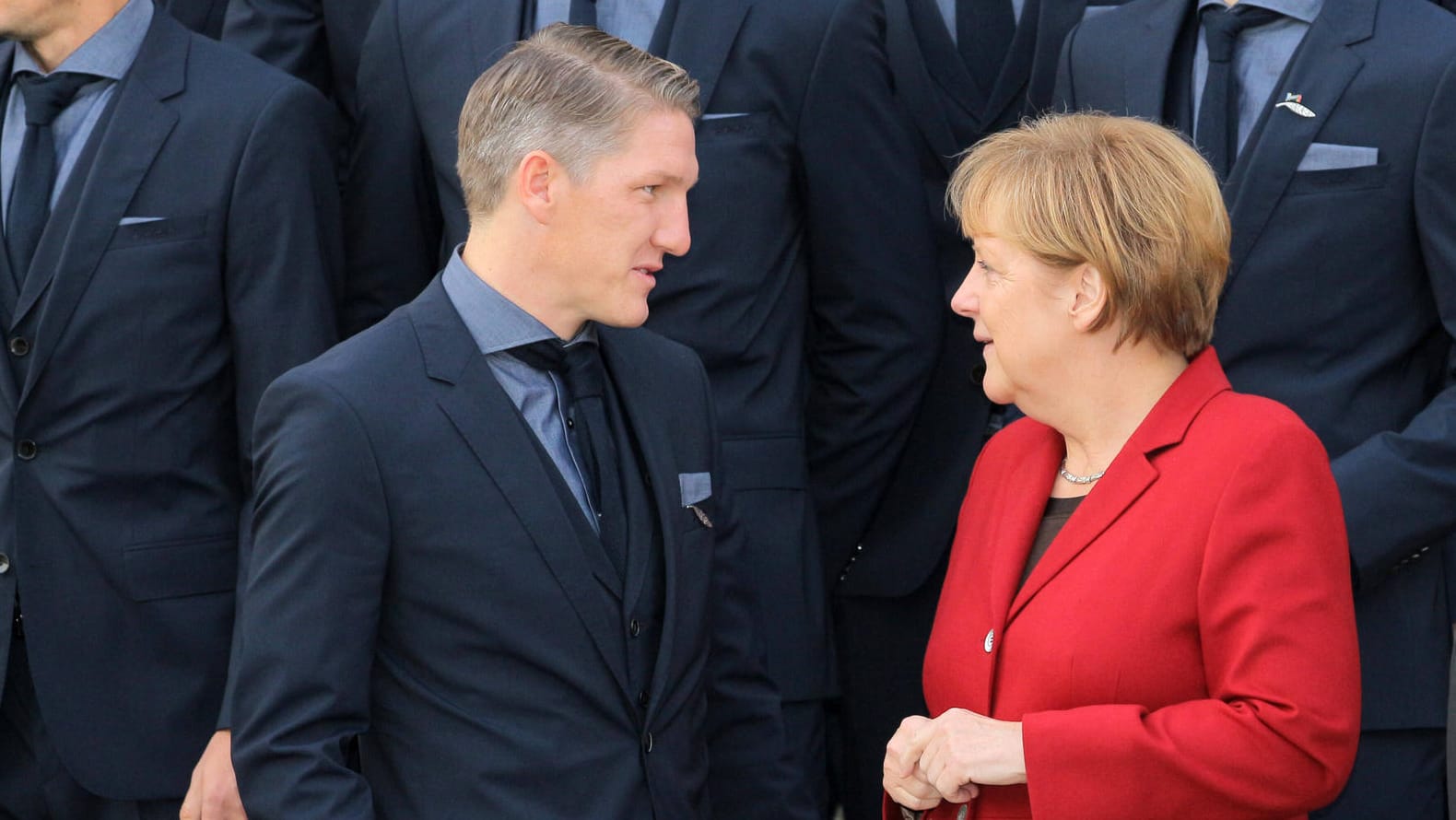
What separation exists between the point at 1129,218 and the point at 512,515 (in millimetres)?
942

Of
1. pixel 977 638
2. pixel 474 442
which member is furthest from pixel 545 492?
pixel 977 638

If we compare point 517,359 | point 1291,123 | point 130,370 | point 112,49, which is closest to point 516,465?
point 517,359

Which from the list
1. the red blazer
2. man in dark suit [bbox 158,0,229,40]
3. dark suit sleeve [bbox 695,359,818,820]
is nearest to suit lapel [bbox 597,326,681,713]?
dark suit sleeve [bbox 695,359,818,820]

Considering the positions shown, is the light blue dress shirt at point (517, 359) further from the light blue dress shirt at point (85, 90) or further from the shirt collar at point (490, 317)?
the light blue dress shirt at point (85, 90)

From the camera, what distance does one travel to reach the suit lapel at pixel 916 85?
13.0ft

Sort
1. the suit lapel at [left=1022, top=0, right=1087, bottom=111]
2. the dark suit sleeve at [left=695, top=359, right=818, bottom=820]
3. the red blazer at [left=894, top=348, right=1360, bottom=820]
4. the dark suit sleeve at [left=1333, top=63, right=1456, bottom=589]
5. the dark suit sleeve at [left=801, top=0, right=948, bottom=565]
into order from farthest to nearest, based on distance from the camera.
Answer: the suit lapel at [left=1022, top=0, right=1087, bottom=111]
the dark suit sleeve at [left=801, top=0, right=948, bottom=565]
the dark suit sleeve at [left=1333, top=63, right=1456, bottom=589]
the dark suit sleeve at [left=695, top=359, right=818, bottom=820]
the red blazer at [left=894, top=348, right=1360, bottom=820]

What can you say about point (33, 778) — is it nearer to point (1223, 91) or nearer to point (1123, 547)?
point (1123, 547)

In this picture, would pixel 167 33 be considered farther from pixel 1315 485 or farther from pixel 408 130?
pixel 1315 485

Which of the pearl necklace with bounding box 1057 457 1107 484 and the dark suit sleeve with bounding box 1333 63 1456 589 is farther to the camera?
the dark suit sleeve with bounding box 1333 63 1456 589

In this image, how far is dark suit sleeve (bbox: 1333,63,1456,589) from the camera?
3.15 m

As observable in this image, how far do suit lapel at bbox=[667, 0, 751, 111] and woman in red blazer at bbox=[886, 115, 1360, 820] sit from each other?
2.45 feet

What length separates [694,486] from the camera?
9.30 feet

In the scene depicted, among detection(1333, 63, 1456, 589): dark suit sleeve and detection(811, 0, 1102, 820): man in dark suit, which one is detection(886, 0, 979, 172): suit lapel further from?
detection(1333, 63, 1456, 589): dark suit sleeve

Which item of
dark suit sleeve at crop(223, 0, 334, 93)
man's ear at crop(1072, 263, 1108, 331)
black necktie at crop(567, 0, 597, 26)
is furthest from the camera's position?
dark suit sleeve at crop(223, 0, 334, 93)
